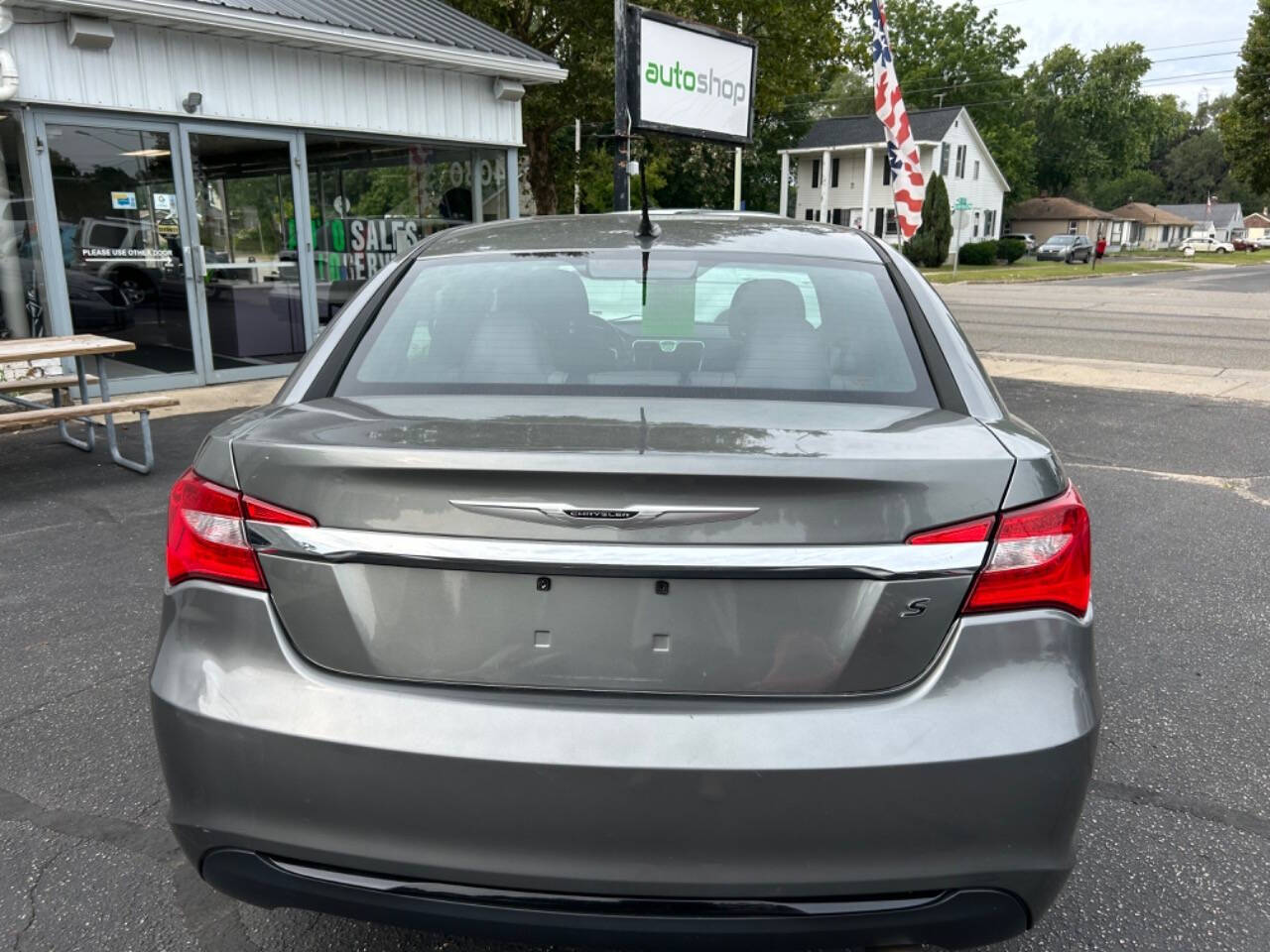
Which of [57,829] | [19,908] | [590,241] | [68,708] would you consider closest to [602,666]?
[590,241]

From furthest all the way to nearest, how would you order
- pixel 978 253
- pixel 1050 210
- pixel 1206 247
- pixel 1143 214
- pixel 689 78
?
pixel 1143 214 < pixel 1206 247 < pixel 1050 210 < pixel 978 253 < pixel 689 78

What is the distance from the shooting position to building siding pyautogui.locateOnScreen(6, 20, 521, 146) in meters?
8.46

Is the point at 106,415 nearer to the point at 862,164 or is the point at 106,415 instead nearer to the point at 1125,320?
the point at 1125,320

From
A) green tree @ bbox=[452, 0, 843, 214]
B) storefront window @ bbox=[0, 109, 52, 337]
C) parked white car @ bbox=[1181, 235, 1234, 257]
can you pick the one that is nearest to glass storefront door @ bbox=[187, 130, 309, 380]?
storefront window @ bbox=[0, 109, 52, 337]

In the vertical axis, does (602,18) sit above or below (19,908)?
above

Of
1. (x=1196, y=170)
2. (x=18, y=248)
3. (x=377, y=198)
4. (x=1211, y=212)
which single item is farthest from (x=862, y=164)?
(x=1196, y=170)

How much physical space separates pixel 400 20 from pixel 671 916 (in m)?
11.8

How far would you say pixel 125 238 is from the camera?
9.24 meters

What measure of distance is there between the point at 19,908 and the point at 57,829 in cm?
34

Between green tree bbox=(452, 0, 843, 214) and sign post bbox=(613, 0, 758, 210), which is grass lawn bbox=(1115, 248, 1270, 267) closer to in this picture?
green tree bbox=(452, 0, 843, 214)

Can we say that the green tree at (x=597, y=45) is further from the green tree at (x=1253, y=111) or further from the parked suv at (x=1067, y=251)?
the parked suv at (x=1067, y=251)

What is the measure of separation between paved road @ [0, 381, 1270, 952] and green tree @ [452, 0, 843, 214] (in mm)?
15851

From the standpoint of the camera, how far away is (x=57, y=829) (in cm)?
268

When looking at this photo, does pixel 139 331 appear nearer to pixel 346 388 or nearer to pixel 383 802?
pixel 346 388
